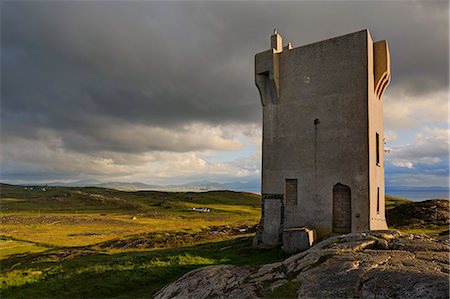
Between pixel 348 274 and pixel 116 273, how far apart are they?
1596 cm

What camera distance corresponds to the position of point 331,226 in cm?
2292

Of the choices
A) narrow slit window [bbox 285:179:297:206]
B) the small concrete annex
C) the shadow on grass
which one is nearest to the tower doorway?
the small concrete annex

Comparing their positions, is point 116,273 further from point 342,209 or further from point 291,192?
point 342,209

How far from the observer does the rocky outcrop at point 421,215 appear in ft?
109

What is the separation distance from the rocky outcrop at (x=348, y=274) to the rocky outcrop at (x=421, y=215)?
21369mm

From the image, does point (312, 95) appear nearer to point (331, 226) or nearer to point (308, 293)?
point (331, 226)

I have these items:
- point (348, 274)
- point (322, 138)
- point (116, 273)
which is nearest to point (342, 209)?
point (322, 138)

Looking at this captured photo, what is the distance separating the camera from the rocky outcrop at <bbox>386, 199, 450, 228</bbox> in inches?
1306

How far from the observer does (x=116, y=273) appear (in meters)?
21.3

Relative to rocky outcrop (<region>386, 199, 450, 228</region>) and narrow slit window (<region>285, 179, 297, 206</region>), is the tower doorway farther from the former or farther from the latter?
rocky outcrop (<region>386, 199, 450, 228</region>)

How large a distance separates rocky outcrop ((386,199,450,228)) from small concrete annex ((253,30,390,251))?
11351 mm

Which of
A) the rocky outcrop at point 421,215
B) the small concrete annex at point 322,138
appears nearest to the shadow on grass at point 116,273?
the small concrete annex at point 322,138

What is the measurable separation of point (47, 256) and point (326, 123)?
96.2ft

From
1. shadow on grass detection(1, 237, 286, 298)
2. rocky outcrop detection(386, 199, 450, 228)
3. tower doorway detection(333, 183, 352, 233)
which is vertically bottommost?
shadow on grass detection(1, 237, 286, 298)
